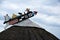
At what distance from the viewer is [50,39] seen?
3516 centimetres

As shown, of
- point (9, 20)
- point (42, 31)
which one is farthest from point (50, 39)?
point (9, 20)

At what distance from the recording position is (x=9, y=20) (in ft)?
119

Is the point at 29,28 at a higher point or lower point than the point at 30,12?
lower

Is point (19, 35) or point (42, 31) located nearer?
point (19, 35)

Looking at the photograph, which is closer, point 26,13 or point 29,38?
point 29,38

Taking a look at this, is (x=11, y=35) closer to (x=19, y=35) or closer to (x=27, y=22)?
(x=19, y=35)

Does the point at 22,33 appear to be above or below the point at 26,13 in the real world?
below

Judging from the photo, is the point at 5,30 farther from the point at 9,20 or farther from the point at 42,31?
the point at 42,31

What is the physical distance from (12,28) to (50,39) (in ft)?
20.9

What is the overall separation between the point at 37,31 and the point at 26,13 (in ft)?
10.8

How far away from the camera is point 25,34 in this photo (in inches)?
1355

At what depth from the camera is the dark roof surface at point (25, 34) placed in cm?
3381

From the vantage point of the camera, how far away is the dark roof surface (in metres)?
33.8

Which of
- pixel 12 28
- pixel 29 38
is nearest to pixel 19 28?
pixel 12 28
